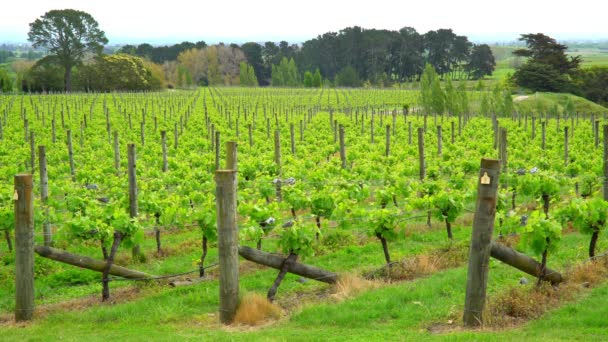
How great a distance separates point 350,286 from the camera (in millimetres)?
8930

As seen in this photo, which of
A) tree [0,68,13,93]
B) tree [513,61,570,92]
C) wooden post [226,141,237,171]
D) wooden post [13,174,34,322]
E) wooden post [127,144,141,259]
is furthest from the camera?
tree [0,68,13,93]

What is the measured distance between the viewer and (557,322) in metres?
7.26

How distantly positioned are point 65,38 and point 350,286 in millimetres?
79996

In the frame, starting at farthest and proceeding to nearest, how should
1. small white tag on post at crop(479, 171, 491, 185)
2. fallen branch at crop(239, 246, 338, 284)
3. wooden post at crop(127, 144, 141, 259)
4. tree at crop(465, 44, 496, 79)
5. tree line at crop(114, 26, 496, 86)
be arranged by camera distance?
1. tree line at crop(114, 26, 496, 86)
2. tree at crop(465, 44, 496, 79)
3. wooden post at crop(127, 144, 141, 259)
4. fallen branch at crop(239, 246, 338, 284)
5. small white tag on post at crop(479, 171, 491, 185)

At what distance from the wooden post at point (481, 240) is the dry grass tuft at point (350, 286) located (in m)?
1.87

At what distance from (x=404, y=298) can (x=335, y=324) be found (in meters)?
1.23

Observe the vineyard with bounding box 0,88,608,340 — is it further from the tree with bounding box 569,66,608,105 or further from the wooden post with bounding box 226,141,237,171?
the tree with bounding box 569,66,608,105

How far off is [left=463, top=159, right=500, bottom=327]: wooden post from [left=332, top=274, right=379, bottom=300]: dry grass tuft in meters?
1.87

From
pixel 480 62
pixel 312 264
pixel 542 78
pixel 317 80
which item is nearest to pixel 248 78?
pixel 317 80

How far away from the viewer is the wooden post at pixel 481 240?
702 cm

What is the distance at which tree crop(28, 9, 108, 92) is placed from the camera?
8012 cm

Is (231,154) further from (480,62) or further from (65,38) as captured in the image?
(480,62)

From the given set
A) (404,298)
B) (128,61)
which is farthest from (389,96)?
(404,298)

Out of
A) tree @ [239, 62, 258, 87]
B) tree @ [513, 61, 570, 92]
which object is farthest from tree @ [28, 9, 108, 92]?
tree @ [513, 61, 570, 92]
